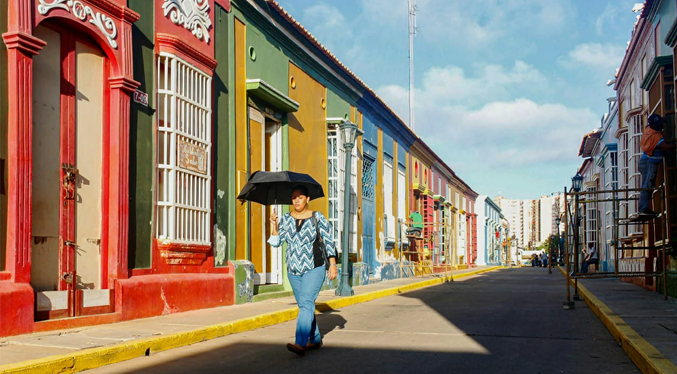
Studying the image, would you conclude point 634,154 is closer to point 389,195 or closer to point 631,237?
point 631,237

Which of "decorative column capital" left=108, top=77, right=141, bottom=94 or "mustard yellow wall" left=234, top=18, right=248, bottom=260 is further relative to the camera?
"mustard yellow wall" left=234, top=18, right=248, bottom=260

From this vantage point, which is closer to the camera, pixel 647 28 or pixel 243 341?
pixel 243 341

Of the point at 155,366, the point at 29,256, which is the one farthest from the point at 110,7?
the point at 155,366

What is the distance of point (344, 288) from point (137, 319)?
575 cm

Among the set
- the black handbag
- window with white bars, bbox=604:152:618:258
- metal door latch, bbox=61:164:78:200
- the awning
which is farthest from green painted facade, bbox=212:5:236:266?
window with white bars, bbox=604:152:618:258

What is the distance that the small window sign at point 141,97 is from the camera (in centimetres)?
953

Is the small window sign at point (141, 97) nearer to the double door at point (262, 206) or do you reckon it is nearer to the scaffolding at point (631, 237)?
the double door at point (262, 206)

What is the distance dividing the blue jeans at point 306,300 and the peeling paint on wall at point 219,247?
181 inches

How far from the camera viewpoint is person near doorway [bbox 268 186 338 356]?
6957mm

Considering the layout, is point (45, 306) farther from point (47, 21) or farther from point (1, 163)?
point (47, 21)

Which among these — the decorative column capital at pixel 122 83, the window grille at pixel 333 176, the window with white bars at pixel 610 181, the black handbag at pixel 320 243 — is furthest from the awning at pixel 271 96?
the window with white bars at pixel 610 181

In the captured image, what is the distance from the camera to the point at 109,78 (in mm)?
9039

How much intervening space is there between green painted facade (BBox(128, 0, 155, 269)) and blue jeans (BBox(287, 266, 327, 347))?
127 inches

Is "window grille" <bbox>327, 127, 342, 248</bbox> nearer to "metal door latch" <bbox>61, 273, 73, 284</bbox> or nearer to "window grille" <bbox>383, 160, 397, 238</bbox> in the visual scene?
"window grille" <bbox>383, 160, 397, 238</bbox>
